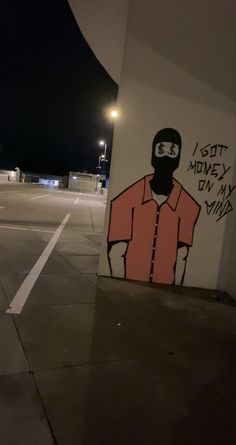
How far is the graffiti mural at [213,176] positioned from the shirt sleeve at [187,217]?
215 millimetres

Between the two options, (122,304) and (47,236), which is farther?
(47,236)

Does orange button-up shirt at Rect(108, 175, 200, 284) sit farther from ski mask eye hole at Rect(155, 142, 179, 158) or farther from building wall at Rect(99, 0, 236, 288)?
ski mask eye hole at Rect(155, 142, 179, 158)

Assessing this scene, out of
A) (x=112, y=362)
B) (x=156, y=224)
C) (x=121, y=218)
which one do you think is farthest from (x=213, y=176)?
(x=112, y=362)

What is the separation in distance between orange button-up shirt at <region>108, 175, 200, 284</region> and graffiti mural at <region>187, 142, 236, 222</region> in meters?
0.31

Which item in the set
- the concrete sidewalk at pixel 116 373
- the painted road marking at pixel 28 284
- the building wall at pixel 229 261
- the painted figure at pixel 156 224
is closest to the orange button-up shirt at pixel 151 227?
the painted figure at pixel 156 224

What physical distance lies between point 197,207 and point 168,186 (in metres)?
0.64

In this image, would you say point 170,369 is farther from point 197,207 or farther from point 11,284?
point 197,207

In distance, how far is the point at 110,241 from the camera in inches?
271

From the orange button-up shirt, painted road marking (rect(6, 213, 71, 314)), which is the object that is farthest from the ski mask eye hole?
painted road marking (rect(6, 213, 71, 314))

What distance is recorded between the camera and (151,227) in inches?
266

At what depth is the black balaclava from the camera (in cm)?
655

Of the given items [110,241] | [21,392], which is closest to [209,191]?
[110,241]

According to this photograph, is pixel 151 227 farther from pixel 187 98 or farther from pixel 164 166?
A: pixel 187 98

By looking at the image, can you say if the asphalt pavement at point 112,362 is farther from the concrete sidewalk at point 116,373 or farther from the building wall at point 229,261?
the building wall at point 229,261
